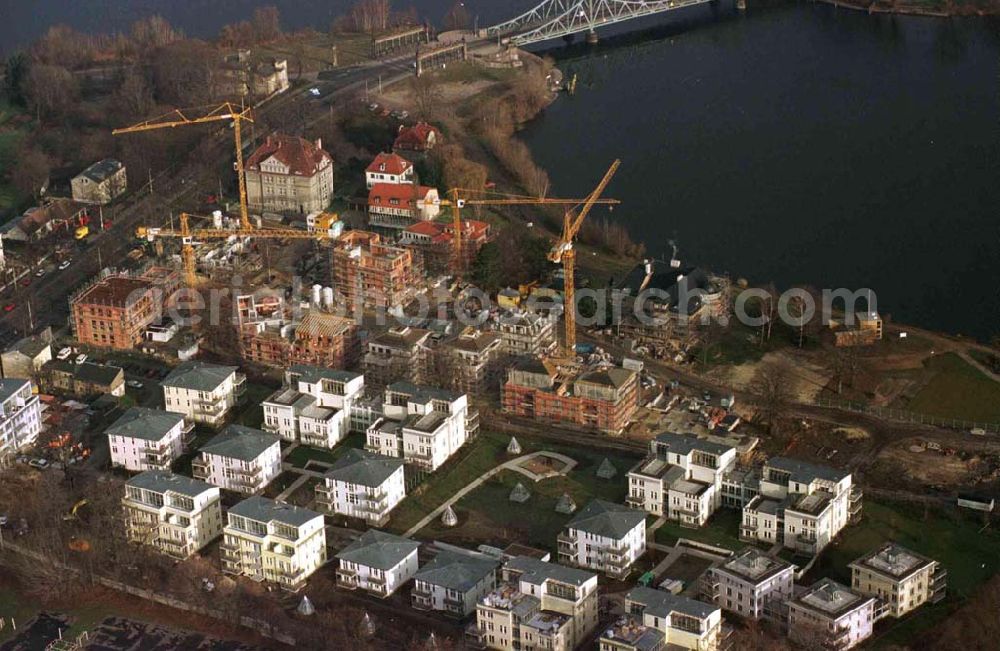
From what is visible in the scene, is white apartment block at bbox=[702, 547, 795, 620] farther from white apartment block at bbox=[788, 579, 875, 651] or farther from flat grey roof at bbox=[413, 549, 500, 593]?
flat grey roof at bbox=[413, 549, 500, 593]

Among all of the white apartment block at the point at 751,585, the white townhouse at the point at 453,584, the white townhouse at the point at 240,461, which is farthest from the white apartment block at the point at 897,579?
the white townhouse at the point at 240,461

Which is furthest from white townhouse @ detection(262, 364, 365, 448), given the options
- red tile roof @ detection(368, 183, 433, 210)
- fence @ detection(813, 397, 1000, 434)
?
red tile roof @ detection(368, 183, 433, 210)

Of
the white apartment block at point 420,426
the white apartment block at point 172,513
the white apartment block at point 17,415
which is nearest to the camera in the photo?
the white apartment block at point 172,513

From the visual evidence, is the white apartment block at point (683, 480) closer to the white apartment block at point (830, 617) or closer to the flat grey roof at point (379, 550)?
the white apartment block at point (830, 617)

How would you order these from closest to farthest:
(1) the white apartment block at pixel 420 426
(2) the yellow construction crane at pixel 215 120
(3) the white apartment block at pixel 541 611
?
(3) the white apartment block at pixel 541 611 → (1) the white apartment block at pixel 420 426 → (2) the yellow construction crane at pixel 215 120

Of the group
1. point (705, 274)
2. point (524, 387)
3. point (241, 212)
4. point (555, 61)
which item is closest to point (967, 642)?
point (524, 387)

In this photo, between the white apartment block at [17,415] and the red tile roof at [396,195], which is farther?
the red tile roof at [396,195]

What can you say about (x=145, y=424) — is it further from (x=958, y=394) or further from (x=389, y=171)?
(x=958, y=394)

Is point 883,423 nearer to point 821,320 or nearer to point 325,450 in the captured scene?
point 821,320
